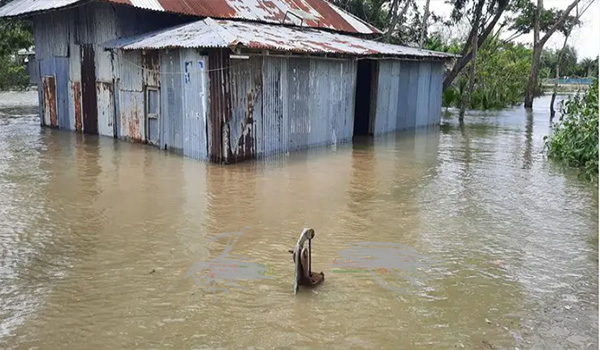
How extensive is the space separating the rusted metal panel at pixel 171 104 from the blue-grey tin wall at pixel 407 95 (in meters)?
6.75

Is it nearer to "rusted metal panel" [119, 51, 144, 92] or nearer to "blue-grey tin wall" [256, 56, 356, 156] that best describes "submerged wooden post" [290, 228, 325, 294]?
"blue-grey tin wall" [256, 56, 356, 156]

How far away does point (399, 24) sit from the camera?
28703mm

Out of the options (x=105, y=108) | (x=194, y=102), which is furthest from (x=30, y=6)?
(x=194, y=102)

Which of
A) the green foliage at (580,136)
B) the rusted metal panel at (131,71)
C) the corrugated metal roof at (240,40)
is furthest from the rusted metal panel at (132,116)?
the green foliage at (580,136)

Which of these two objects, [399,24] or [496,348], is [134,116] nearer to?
[496,348]

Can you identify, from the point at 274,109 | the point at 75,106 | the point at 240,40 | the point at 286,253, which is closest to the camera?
the point at 286,253

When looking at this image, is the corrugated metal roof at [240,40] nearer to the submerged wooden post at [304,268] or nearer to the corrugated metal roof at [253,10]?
the corrugated metal roof at [253,10]

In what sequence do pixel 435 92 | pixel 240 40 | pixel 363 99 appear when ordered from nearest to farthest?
pixel 240 40 < pixel 363 99 < pixel 435 92

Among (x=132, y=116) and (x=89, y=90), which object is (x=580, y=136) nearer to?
(x=132, y=116)

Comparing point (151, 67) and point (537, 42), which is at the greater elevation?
point (537, 42)

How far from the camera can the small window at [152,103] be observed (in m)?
13.8

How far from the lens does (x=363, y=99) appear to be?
18.0m

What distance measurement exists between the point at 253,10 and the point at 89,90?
223 inches

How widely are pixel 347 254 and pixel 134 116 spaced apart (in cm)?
998
